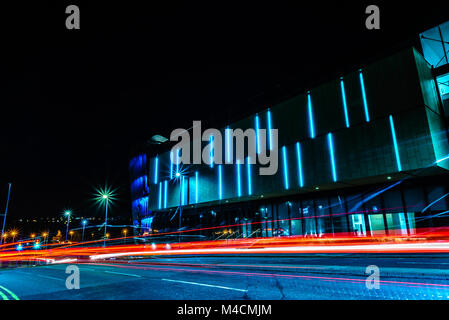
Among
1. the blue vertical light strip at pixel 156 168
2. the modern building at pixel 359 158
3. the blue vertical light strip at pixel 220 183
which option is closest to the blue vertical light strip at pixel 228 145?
the modern building at pixel 359 158

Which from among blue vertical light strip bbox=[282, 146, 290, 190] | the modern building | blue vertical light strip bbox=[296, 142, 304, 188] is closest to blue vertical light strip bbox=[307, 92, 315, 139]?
the modern building

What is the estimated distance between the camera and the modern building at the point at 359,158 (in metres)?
23.4

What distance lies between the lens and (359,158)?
25531 millimetres

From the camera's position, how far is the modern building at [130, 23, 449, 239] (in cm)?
2339

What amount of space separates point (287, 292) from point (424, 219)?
76.5ft

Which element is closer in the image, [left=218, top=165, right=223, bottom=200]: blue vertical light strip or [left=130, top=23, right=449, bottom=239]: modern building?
[left=130, top=23, right=449, bottom=239]: modern building

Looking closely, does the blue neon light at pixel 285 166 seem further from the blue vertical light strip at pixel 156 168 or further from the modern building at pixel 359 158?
the blue vertical light strip at pixel 156 168

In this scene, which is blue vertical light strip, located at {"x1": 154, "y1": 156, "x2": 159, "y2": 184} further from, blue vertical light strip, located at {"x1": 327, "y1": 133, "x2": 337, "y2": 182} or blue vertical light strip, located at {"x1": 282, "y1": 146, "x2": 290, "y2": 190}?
blue vertical light strip, located at {"x1": 327, "y1": 133, "x2": 337, "y2": 182}

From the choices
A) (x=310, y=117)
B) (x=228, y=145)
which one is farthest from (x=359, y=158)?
(x=228, y=145)

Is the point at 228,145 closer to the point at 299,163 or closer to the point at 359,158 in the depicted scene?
the point at 299,163

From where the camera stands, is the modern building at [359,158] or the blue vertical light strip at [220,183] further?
the blue vertical light strip at [220,183]

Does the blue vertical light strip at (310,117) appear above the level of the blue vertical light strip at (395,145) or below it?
above
